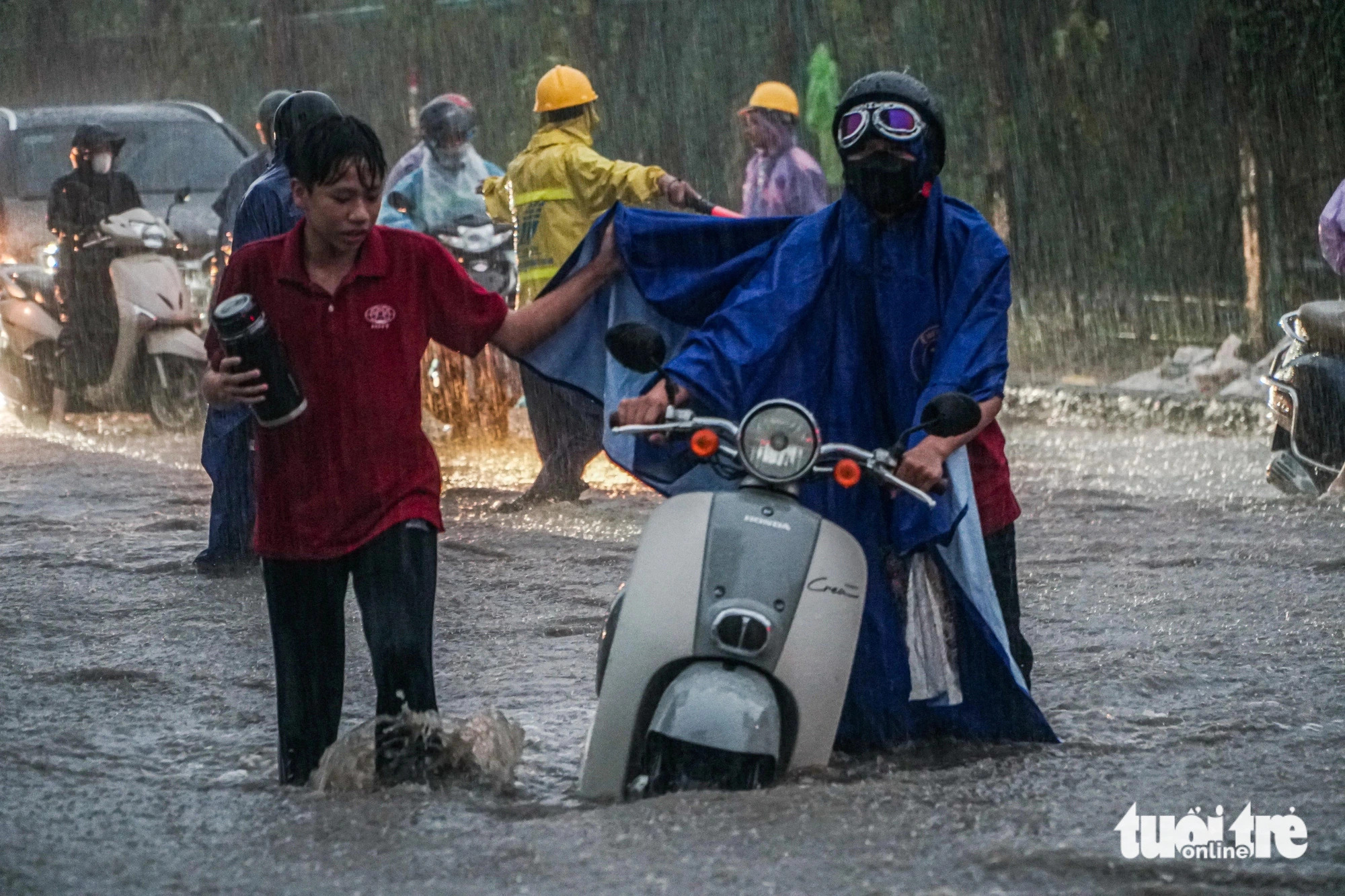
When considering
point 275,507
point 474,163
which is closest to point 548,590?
point 275,507

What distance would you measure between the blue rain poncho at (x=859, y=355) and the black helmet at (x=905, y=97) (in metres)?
0.11

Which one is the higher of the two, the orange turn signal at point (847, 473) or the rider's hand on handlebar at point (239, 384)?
the rider's hand on handlebar at point (239, 384)

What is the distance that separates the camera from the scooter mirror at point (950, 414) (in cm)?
423

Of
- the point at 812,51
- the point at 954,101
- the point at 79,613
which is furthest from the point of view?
the point at 812,51

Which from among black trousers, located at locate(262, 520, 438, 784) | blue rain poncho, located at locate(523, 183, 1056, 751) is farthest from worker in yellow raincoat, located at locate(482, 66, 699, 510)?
black trousers, located at locate(262, 520, 438, 784)

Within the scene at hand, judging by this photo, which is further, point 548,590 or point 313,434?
point 548,590

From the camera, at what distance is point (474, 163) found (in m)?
10.9

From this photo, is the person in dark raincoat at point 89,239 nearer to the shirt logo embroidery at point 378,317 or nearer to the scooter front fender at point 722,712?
the shirt logo embroidery at point 378,317

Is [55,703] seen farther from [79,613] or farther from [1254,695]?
[1254,695]

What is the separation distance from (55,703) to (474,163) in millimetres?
5403

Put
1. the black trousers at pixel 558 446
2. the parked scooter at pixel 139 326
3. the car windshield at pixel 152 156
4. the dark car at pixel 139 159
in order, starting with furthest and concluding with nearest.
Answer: the car windshield at pixel 152 156, the dark car at pixel 139 159, the parked scooter at pixel 139 326, the black trousers at pixel 558 446

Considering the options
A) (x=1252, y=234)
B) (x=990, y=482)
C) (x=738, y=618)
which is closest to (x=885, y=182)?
(x=990, y=482)

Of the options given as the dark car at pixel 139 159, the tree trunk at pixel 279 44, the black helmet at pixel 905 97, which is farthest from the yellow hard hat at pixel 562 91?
the tree trunk at pixel 279 44

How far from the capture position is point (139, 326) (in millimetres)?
12422
